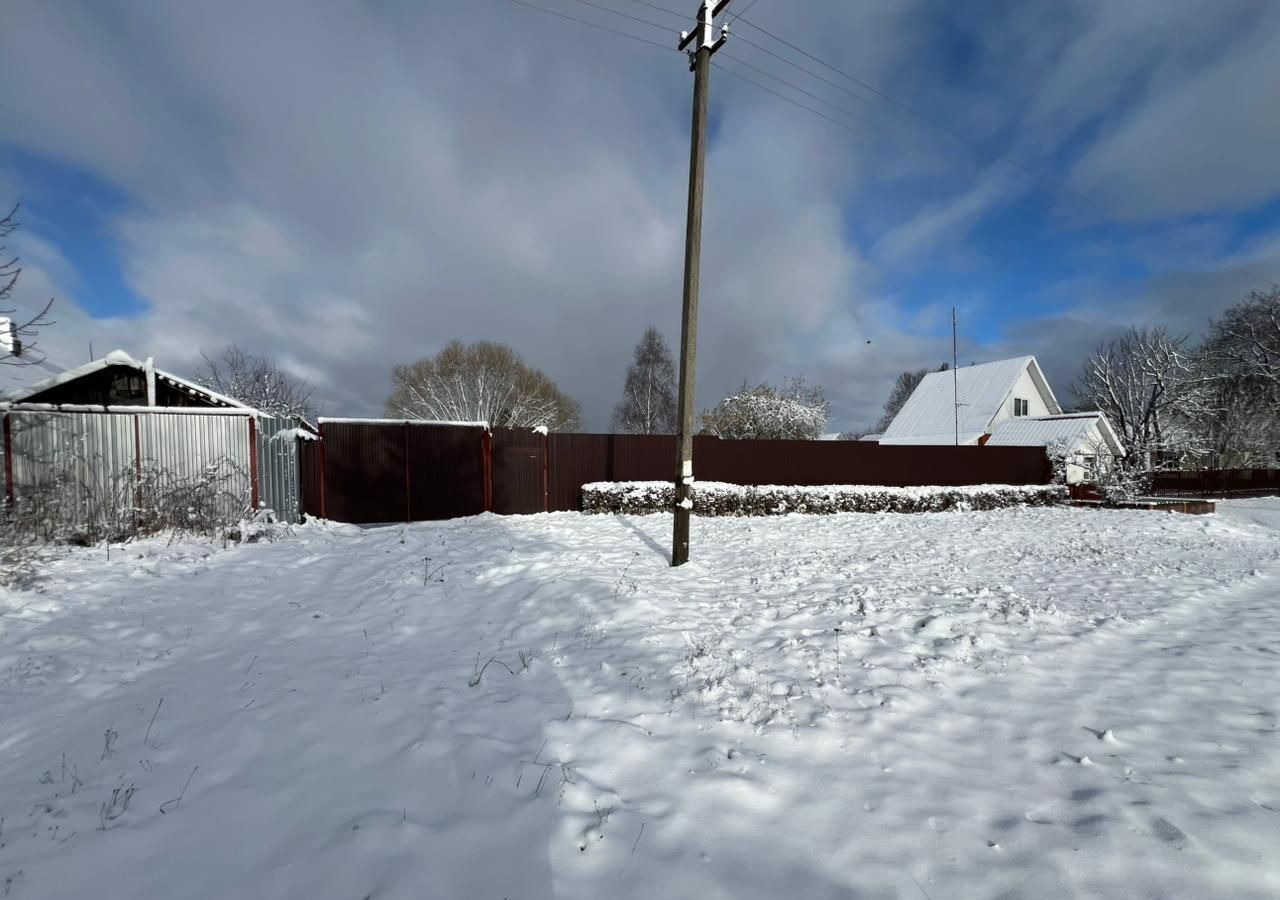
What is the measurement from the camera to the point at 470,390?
33.0 m

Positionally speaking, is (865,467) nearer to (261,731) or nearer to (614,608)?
(614,608)

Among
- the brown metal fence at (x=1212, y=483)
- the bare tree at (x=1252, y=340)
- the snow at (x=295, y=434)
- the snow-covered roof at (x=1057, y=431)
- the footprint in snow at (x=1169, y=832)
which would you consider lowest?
the brown metal fence at (x=1212, y=483)

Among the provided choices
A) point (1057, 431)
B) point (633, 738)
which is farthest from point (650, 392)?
point (633, 738)

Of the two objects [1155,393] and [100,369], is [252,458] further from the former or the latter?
[1155,393]

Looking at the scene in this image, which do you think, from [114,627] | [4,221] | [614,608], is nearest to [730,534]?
[614,608]

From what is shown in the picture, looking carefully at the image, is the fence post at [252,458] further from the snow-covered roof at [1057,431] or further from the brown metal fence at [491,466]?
the snow-covered roof at [1057,431]

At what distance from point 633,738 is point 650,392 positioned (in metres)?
33.6

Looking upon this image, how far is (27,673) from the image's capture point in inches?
156

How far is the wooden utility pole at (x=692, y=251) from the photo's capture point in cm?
698

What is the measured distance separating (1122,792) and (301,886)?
362 cm

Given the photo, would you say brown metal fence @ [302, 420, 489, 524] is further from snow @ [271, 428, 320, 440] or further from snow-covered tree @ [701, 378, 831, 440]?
snow-covered tree @ [701, 378, 831, 440]

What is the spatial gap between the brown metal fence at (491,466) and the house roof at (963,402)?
670 inches

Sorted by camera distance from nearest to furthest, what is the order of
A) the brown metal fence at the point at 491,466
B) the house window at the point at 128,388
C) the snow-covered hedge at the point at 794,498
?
the house window at the point at 128,388, the brown metal fence at the point at 491,466, the snow-covered hedge at the point at 794,498

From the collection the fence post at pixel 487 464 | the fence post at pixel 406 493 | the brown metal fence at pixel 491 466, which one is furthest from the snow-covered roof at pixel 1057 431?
the fence post at pixel 406 493
